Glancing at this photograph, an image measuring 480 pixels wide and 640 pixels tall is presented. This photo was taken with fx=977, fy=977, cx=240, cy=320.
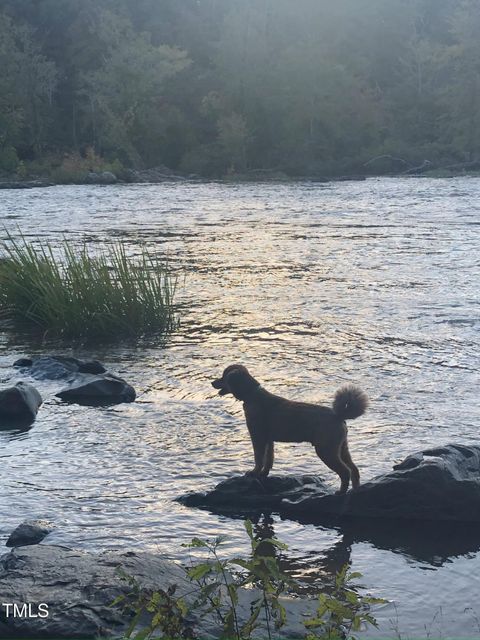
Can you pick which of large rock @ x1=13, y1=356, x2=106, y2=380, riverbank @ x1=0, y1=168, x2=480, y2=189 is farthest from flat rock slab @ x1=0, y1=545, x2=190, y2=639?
riverbank @ x1=0, y1=168, x2=480, y2=189

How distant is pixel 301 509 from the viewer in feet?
23.2

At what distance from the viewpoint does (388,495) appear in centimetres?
691

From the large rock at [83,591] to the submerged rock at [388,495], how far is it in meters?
1.48

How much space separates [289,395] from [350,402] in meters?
3.80

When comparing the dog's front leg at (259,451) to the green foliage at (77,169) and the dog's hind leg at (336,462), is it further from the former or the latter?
the green foliage at (77,169)

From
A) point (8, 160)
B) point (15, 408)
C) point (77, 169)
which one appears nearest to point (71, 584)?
point (15, 408)

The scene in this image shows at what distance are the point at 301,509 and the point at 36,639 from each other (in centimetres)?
271

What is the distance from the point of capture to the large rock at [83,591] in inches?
189

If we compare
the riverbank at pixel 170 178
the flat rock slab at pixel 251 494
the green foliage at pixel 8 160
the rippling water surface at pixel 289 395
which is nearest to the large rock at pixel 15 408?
the rippling water surface at pixel 289 395

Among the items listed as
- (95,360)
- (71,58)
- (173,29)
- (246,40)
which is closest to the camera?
(95,360)

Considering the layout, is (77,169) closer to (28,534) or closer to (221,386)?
(221,386)

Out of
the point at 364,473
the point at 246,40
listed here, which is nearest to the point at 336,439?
the point at 364,473

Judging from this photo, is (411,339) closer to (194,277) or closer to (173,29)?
(194,277)

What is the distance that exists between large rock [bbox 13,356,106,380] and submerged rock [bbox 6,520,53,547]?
457cm
